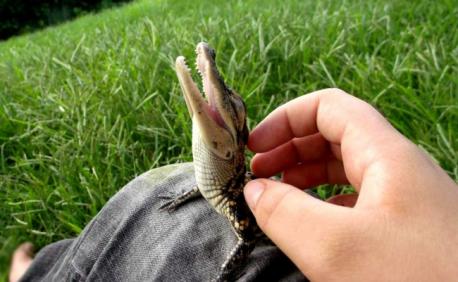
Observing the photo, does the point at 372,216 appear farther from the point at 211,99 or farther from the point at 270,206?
the point at 211,99

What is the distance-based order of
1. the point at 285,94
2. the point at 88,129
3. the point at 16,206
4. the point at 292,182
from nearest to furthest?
the point at 292,182
the point at 16,206
the point at 88,129
the point at 285,94

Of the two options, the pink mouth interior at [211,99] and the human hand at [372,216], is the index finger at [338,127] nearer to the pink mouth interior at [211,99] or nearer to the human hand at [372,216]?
the human hand at [372,216]

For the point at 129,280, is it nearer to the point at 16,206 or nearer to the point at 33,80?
the point at 16,206

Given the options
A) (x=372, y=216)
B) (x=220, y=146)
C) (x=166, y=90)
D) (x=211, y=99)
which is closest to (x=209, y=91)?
(x=211, y=99)

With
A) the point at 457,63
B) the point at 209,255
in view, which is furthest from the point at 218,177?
the point at 457,63

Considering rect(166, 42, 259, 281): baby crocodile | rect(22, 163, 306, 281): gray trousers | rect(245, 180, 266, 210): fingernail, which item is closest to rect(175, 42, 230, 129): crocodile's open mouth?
rect(166, 42, 259, 281): baby crocodile

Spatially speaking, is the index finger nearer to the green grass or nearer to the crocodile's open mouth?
the crocodile's open mouth
